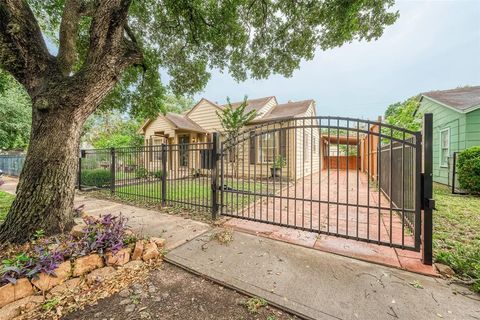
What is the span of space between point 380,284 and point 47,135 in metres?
4.89

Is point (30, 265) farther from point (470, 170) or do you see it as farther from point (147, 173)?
point (470, 170)

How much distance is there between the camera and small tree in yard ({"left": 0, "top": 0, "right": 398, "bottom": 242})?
2.90 metres

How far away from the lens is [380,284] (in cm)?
214

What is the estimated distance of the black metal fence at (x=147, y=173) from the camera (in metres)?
5.18

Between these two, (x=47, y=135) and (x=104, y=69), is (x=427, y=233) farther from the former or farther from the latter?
(x=47, y=135)

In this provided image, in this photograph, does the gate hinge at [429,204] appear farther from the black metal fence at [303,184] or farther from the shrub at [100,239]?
the shrub at [100,239]

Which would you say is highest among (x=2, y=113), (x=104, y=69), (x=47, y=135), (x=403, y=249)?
(x=2, y=113)

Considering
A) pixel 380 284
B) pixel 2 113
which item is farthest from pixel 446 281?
pixel 2 113

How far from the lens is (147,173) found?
6.04 m

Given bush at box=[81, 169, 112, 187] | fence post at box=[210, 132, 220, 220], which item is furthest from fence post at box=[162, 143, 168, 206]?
bush at box=[81, 169, 112, 187]

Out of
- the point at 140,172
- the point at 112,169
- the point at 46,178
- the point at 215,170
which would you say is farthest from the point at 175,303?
the point at 112,169

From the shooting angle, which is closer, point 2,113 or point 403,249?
point 403,249

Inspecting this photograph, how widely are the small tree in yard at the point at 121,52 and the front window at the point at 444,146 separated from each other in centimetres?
685

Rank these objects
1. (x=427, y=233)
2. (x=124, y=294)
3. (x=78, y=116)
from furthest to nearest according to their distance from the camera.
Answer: (x=78, y=116)
(x=427, y=233)
(x=124, y=294)
